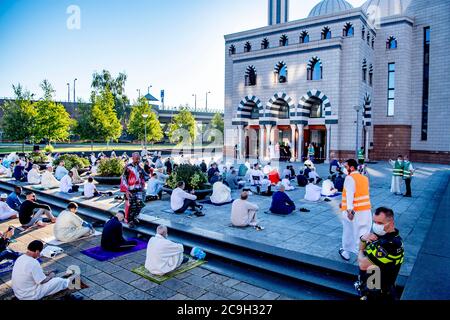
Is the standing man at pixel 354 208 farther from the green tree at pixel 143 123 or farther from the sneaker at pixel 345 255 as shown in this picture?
the green tree at pixel 143 123

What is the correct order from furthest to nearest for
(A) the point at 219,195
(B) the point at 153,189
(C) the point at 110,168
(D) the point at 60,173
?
(D) the point at 60,173 < (C) the point at 110,168 < (B) the point at 153,189 < (A) the point at 219,195

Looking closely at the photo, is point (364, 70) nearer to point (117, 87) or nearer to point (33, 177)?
point (33, 177)

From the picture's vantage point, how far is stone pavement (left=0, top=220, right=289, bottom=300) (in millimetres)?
5336

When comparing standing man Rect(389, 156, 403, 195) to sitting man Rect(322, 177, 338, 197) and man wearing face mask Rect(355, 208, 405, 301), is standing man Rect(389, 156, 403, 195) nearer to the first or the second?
sitting man Rect(322, 177, 338, 197)

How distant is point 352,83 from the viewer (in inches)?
957

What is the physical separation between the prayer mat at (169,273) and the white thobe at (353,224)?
294 centimetres

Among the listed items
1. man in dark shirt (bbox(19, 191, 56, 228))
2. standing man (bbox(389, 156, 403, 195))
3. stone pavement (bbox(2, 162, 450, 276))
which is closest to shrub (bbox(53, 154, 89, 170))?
stone pavement (bbox(2, 162, 450, 276))

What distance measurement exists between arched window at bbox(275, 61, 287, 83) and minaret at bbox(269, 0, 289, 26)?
9.94 m

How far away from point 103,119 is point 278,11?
2149 centimetres

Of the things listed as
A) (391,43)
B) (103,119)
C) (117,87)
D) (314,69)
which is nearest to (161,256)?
(314,69)

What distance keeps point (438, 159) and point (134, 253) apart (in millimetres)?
26902

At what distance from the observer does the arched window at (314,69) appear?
2567cm
